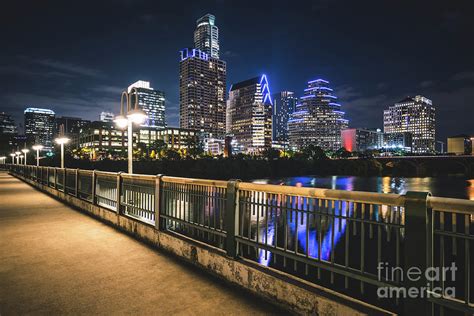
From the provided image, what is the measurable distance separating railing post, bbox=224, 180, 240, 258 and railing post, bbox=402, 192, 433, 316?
2.54 meters

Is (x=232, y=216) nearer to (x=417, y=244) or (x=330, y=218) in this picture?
(x=330, y=218)

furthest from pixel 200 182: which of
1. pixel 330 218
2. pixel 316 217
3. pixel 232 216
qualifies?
pixel 330 218

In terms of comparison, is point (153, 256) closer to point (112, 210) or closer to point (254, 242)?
point (254, 242)

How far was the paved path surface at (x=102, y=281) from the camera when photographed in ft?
13.2

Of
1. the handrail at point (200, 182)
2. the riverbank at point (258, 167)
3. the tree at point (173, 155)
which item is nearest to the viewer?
the handrail at point (200, 182)

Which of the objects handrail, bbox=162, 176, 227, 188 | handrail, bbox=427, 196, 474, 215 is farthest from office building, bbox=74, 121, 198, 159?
handrail, bbox=427, 196, 474, 215

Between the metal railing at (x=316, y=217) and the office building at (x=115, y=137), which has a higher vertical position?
the office building at (x=115, y=137)

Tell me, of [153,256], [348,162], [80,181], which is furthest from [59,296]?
[348,162]

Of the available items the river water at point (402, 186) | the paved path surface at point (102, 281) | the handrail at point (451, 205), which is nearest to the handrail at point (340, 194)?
the handrail at point (451, 205)

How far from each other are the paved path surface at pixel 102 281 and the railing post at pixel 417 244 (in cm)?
168

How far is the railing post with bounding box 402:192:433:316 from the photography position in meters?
2.92

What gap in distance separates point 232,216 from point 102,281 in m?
2.33

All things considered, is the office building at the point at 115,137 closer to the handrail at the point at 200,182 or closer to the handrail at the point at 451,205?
the handrail at the point at 200,182

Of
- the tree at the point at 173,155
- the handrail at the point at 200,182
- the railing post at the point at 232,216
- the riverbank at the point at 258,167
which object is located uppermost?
the tree at the point at 173,155
